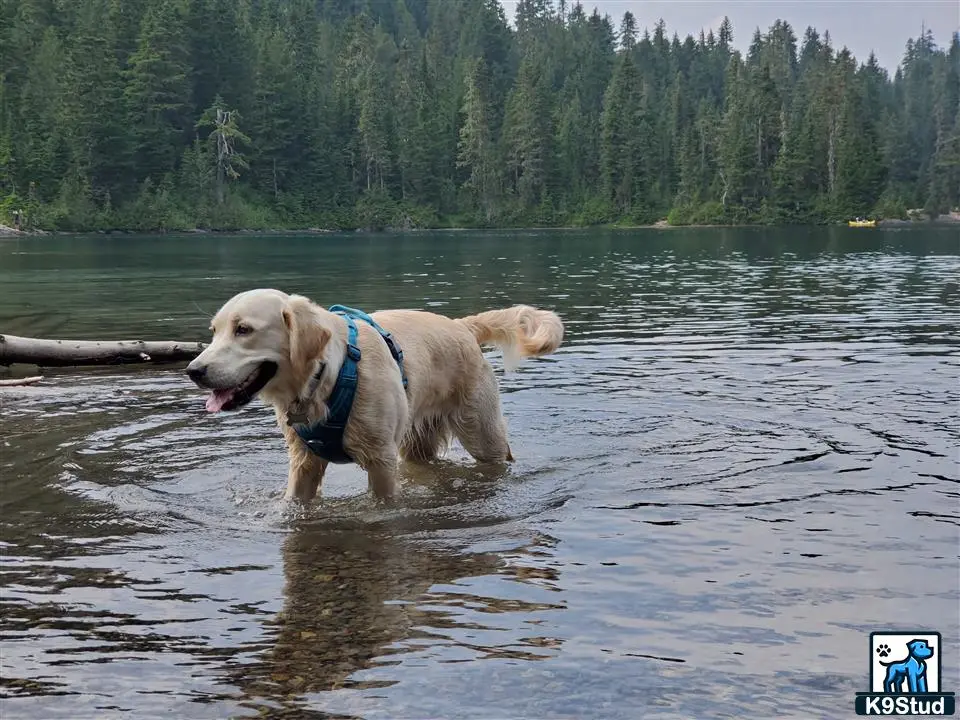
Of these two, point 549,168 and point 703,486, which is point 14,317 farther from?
point 549,168

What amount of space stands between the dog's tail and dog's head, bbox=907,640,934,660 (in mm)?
4318

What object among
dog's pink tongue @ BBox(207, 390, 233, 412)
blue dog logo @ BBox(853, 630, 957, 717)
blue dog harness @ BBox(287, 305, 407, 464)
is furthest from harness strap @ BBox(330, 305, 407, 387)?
blue dog logo @ BBox(853, 630, 957, 717)

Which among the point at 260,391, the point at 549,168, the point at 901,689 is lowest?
the point at 901,689

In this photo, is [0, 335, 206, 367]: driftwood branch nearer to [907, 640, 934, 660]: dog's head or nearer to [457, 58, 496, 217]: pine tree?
[907, 640, 934, 660]: dog's head

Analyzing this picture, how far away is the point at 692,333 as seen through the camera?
18141 millimetres

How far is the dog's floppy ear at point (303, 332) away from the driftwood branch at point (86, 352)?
728cm

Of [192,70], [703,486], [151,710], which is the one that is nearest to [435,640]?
[151,710]

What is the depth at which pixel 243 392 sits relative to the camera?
6434 mm

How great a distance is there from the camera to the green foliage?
304ft

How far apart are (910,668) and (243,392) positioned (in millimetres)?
4074

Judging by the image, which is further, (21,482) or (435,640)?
(21,482)

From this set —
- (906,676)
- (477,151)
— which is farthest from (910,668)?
(477,151)

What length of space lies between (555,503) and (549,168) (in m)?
121

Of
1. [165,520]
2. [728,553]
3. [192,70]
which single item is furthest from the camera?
[192,70]
